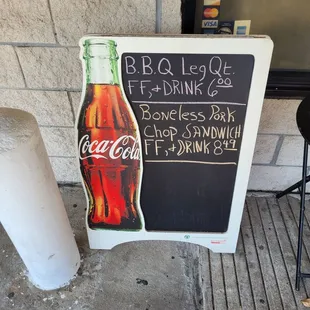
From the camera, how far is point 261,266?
1.59 m

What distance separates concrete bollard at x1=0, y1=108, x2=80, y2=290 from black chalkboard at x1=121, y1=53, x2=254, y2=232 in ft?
1.18

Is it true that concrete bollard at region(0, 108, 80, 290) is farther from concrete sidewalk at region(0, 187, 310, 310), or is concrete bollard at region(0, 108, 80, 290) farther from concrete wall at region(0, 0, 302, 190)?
concrete wall at region(0, 0, 302, 190)

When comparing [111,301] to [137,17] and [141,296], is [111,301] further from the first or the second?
[137,17]

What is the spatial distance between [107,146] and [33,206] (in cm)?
35

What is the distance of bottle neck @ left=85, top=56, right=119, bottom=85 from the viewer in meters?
1.13

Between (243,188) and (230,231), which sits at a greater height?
(243,188)

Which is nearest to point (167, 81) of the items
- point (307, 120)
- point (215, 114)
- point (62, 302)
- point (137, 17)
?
point (215, 114)

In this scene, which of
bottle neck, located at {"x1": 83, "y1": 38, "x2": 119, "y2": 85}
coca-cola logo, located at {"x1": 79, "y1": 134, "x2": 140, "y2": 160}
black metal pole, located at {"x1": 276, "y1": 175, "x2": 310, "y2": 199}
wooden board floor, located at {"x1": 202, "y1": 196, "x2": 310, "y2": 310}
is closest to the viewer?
bottle neck, located at {"x1": 83, "y1": 38, "x2": 119, "y2": 85}

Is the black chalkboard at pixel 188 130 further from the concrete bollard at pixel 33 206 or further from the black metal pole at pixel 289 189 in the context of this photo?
the black metal pole at pixel 289 189

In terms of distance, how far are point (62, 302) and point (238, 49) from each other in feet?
4.09

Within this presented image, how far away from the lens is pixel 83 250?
1684mm

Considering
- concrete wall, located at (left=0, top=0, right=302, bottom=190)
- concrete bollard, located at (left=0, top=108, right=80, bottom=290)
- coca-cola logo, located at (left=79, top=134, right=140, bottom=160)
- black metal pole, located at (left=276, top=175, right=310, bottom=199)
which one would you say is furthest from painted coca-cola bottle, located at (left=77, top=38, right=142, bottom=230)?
black metal pole, located at (left=276, top=175, right=310, bottom=199)

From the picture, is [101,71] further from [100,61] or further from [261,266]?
[261,266]

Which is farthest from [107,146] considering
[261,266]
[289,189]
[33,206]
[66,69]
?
[289,189]
